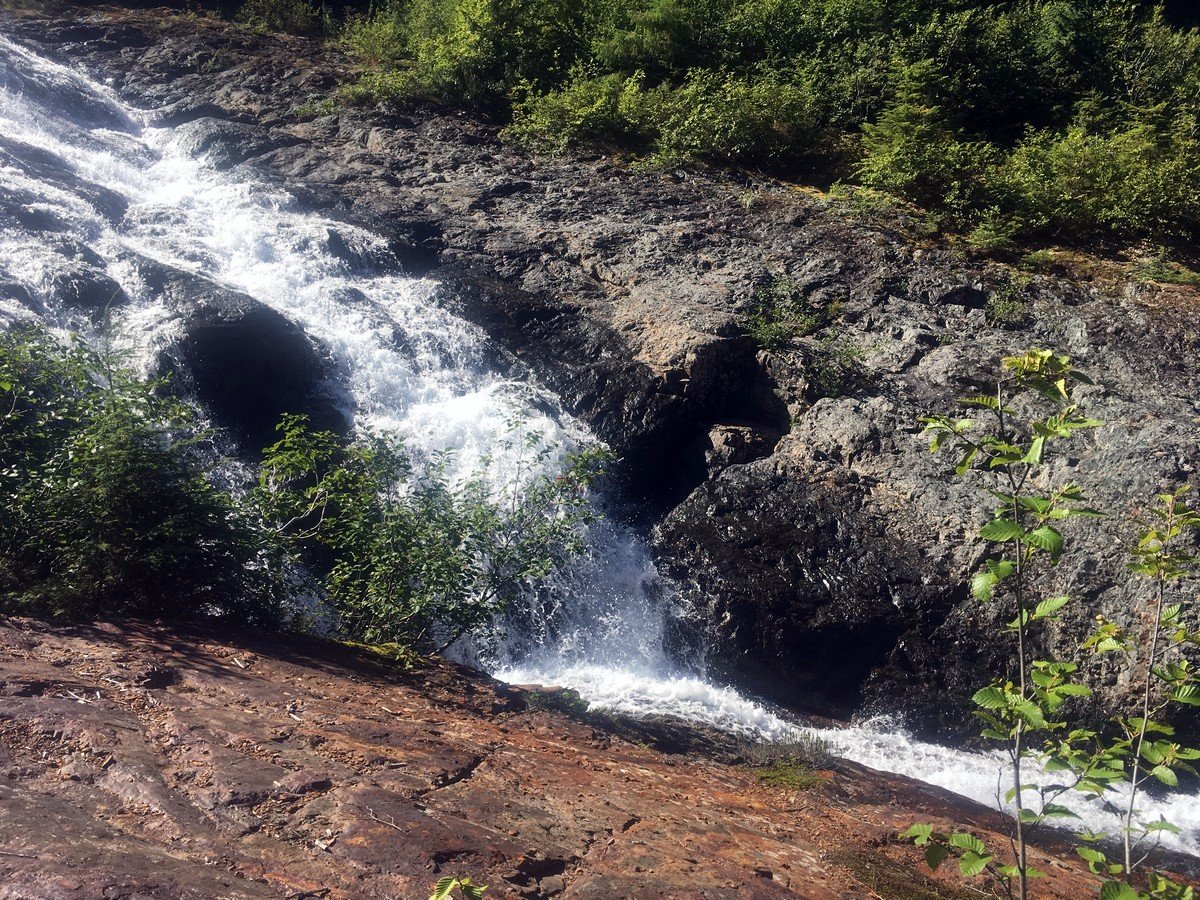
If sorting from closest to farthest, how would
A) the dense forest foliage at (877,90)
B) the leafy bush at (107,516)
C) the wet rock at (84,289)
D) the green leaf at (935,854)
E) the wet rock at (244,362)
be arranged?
the green leaf at (935,854)
the leafy bush at (107,516)
the wet rock at (244,362)
the wet rock at (84,289)
the dense forest foliage at (877,90)

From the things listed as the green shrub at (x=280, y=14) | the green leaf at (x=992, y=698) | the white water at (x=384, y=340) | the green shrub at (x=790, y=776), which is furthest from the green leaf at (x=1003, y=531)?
the green shrub at (x=280, y=14)

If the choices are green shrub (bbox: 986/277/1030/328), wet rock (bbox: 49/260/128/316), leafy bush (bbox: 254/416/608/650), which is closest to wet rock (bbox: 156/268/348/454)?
wet rock (bbox: 49/260/128/316)

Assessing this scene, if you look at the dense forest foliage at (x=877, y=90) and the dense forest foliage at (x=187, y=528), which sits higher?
the dense forest foliage at (x=877, y=90)

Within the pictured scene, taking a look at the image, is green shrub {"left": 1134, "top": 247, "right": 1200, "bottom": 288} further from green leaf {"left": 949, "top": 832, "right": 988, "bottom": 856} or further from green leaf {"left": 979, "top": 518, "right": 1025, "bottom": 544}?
green leaf {"left": 949, "top": 832, "right": 988, "bottom": 856}

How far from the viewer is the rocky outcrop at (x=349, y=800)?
116 inches

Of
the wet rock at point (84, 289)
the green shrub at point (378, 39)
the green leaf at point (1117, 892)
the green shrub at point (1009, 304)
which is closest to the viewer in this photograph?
the green leaf at point (1117, 892)

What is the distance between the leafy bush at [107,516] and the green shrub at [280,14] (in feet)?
54.8

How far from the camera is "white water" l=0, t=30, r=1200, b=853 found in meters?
7.84

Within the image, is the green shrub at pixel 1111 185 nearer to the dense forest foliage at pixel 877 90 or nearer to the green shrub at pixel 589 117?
the dense forest foliage at pixel 877 90

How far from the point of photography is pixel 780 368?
409 inches

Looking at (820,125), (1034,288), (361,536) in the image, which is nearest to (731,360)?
(1034,288)

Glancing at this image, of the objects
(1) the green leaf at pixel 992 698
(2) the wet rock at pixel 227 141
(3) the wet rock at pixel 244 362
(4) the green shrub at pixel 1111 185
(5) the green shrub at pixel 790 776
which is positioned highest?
(4) the green shrub at pixel 1111 185

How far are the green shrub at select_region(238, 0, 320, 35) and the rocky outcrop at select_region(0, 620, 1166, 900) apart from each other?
19.1 metres

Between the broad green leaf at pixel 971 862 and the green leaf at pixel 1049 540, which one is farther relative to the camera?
the broad green leaf at pixel 971 862
